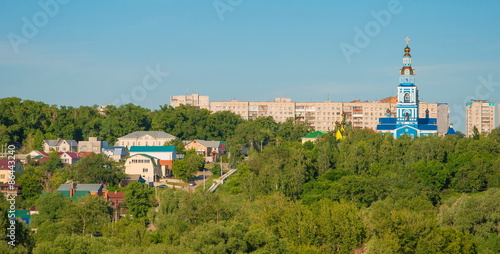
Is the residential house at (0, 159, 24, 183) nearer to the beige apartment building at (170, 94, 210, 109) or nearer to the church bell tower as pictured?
the church bell tower

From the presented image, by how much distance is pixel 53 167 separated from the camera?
200ft

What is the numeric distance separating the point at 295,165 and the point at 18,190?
15755mm

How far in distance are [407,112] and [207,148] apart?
55.9 ft

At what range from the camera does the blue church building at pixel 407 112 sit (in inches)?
2623

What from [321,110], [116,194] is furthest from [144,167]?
[321,110]

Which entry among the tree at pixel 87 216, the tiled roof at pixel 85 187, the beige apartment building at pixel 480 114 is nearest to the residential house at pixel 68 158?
the tiled roof at pixel 85 187

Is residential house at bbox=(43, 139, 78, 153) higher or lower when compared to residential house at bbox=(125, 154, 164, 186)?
higher

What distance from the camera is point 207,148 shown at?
75.6 m

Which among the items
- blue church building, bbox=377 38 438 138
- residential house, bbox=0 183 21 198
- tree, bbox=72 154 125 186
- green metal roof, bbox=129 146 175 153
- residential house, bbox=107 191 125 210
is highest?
blue church building, bbox=377 38 438 138

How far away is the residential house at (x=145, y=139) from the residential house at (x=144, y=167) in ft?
53.1

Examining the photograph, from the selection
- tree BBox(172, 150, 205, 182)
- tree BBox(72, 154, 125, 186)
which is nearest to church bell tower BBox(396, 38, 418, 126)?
tree BBox(172, 150, 205, 182)

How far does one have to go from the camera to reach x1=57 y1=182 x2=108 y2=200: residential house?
5225cm

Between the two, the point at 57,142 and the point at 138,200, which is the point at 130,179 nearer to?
the point at 138,200

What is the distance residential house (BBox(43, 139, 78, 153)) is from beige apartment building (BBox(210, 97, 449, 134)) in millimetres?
29994
